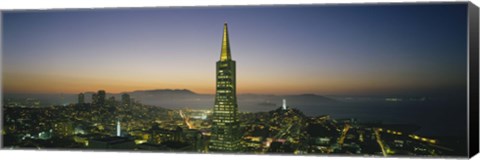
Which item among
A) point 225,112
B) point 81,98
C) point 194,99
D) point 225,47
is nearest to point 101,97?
point 81,98

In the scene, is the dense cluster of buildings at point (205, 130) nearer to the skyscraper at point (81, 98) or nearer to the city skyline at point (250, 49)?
the skyscraper at point (81, 98)

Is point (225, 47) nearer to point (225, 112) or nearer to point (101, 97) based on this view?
point (225, 112)

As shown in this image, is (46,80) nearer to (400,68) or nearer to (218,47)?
(218,47)

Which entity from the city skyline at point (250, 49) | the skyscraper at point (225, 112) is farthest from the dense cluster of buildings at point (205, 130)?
the city skyline at point (250, 49)

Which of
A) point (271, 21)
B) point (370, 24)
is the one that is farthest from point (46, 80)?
point (370, 24)

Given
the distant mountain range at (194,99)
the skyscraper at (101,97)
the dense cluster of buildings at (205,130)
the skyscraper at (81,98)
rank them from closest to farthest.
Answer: the dense cluster of buildings at (205,130) < the distant mountain range at (194,99) < the skyscraper at (101,97) < the skyscraper at (81,98)

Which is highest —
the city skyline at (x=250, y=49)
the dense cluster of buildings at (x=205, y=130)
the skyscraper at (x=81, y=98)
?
the city skyline at (x=250, y=49)
